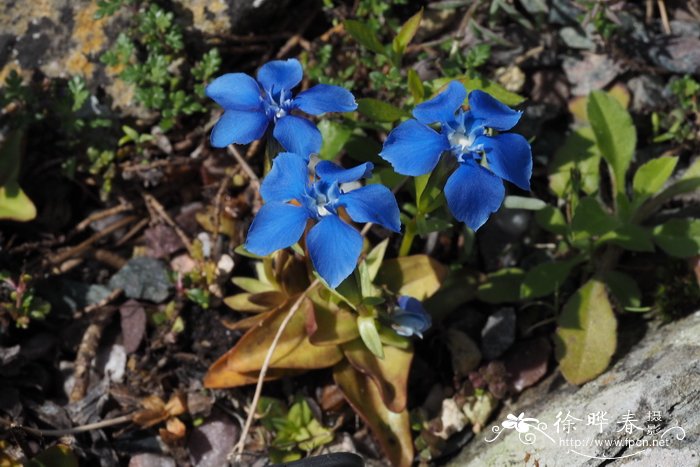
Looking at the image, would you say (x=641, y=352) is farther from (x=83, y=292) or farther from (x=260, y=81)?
(x=83, y=292)

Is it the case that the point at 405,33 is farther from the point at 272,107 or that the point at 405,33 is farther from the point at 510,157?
the point at 510,157

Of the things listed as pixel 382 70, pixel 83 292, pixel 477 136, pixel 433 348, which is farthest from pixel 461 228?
pixel 83 292

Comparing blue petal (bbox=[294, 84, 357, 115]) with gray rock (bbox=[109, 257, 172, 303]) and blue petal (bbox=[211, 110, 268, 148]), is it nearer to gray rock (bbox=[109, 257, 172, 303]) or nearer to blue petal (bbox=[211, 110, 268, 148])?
blue petal (bbox=[211, 110, 268, 148])

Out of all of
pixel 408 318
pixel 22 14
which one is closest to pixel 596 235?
pixel 408 318

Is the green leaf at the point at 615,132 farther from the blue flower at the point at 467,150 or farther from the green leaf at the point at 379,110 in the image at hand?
the blue flower at the point at 467,150

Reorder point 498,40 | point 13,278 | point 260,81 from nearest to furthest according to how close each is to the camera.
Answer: point 260,81, point 13,278, point 498,40

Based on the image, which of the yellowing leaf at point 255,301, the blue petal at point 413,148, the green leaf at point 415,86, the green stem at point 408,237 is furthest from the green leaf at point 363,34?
the yellowing leaf at point 255,301

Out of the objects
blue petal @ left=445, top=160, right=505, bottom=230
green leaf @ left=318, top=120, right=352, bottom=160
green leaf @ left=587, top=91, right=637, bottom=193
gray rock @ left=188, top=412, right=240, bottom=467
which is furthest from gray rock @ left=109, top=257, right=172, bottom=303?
green leaf @ left=587, top=91, right=637, bottom=193
